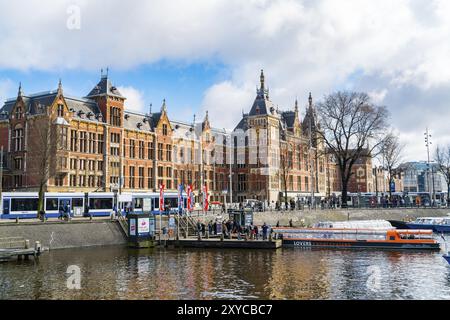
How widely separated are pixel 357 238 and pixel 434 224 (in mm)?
24854

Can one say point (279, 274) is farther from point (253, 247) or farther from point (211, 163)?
point (211, 163)

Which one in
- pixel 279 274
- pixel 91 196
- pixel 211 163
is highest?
pixel 211 163

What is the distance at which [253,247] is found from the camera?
47.8 m

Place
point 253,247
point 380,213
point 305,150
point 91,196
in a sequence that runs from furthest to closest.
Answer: point 305,150
point 380,213
point 91,196
point 253,247

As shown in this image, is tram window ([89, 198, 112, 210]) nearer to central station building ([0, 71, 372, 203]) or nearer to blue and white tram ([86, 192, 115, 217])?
blue and white tram ([86, 192, 115, 217])

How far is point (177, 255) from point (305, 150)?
78.4m

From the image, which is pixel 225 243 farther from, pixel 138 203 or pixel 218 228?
pixel 138 203

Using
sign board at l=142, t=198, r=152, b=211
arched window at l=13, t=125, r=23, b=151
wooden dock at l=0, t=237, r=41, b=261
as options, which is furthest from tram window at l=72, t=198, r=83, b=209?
arched window at l=13, t=125, r=23, b=151

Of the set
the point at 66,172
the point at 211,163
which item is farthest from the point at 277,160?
the point at 66,172

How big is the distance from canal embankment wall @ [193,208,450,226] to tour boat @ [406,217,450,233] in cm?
608

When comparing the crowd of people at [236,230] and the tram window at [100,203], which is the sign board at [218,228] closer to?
the crowd of people at [236,230]

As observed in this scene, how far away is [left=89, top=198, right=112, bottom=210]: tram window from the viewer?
189ft

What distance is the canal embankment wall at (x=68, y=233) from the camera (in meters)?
45.2

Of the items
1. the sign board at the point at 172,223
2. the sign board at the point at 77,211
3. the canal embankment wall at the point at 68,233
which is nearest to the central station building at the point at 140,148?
the sign board at the point at 77,211
